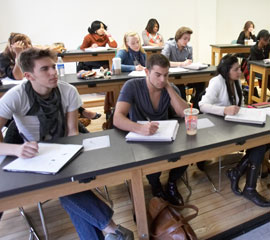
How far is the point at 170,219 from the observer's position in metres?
1.21

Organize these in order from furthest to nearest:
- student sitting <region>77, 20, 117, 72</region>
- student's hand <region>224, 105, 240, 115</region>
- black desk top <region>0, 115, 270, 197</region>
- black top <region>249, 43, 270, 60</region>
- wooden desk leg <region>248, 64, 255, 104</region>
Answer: student sitting <region>77, 20, 117, 72</region> → black top <region>249, 43, 270, 60</region> → wooden desk leg <region>248, 64, 255, 104</region> → student's hand <region>224, 105, 240, 115</region> → black desk top <region>0, 115, 270, 197</region>

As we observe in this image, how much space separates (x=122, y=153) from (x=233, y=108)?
0.73m

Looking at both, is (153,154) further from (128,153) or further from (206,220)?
(206,220)

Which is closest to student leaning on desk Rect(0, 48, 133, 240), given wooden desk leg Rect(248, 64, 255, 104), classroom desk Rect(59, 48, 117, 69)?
classroom desk Rect(59, 48, 117, 69)

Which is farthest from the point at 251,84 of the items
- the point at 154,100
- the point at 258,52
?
the point at 154,100

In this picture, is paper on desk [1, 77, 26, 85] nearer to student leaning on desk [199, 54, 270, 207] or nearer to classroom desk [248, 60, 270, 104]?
student leaning on desk [199, 54, 270, 207]

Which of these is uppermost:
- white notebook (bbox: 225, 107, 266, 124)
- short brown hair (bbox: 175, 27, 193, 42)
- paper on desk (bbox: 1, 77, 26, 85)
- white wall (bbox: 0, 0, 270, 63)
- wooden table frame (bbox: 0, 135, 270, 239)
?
white wall (bbox: 0, 0, 270, 63)

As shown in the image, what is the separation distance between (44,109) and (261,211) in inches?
56.4

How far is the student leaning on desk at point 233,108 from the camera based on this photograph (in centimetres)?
150

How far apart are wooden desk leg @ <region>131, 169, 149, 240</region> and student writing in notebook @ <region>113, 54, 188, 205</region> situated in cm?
38

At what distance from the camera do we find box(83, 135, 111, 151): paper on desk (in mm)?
1146

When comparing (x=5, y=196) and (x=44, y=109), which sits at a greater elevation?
(x=44, y=109)

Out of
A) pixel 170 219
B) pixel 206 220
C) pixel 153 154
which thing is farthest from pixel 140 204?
pixel 206 220

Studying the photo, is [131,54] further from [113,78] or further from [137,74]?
[113,78]
